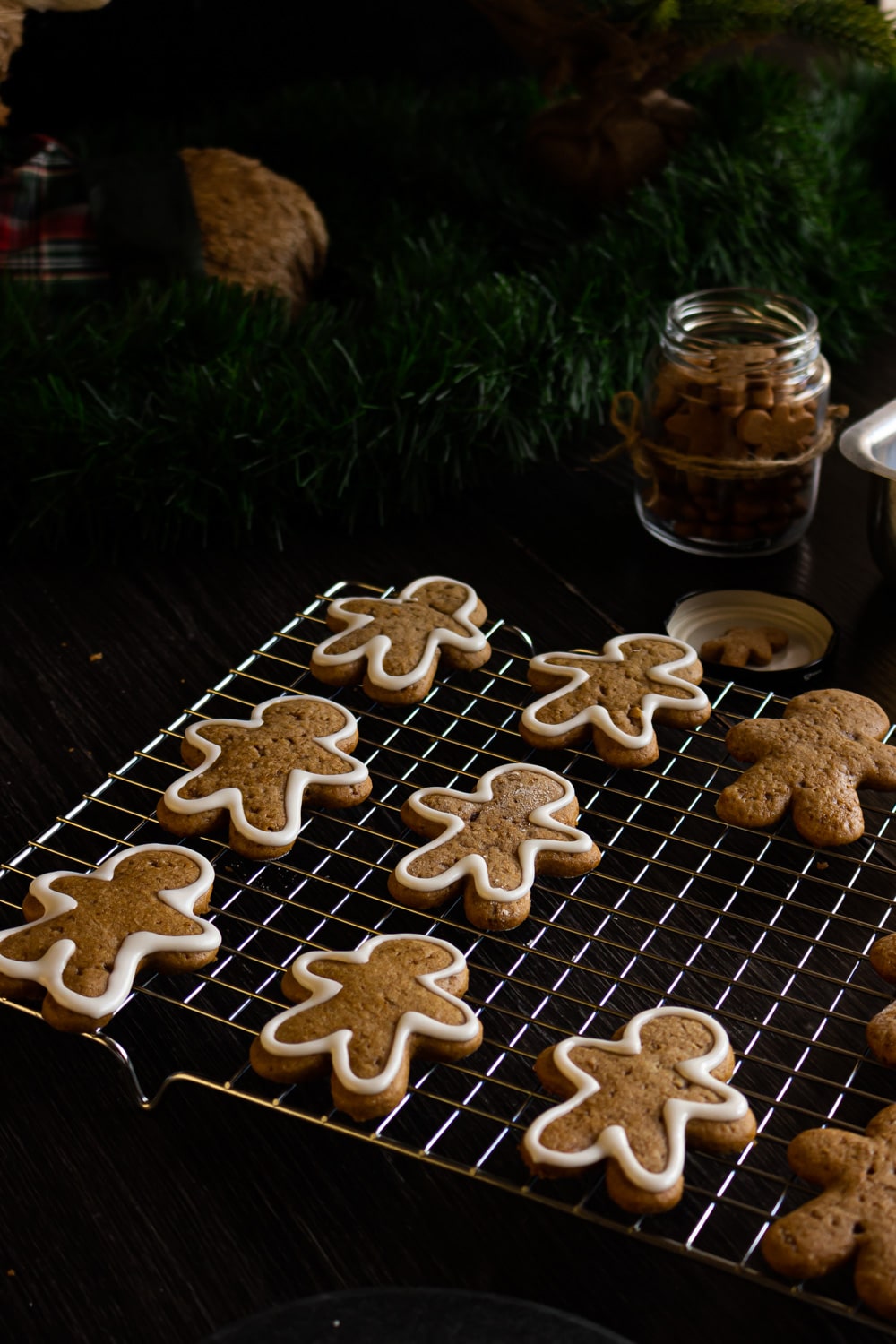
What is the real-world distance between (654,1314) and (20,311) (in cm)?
109

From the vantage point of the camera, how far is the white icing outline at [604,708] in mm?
1044

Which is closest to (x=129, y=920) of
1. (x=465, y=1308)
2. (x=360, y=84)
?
(x=465, y=1308)

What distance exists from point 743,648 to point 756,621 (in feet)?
0.29

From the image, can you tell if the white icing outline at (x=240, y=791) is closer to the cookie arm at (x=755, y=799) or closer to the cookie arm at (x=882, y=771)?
the cookie arm at (x=755, y=799)

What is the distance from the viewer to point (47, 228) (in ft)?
4.93

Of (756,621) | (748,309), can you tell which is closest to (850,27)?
(748,309)

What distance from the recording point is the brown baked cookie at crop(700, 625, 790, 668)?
118cm

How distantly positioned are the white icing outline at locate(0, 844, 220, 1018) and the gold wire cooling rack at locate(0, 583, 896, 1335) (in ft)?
0.06

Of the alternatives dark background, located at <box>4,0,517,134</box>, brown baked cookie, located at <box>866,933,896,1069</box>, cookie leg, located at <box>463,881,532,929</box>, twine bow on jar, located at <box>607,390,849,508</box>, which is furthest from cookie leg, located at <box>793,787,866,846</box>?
dark background, located at <box>4,0,517,134</box>

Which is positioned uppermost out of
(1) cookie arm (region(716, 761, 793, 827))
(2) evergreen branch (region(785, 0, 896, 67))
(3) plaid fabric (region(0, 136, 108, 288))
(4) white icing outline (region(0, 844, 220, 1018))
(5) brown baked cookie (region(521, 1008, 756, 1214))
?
(2) evergreen branch (region(785, 0, 896, 67))

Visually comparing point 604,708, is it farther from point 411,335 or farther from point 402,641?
point 411,335

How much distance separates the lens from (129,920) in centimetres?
87

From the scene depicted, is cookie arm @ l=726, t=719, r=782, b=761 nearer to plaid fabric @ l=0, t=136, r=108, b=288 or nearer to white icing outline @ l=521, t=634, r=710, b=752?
white icing outline @ l=521, t=634, r=710, b=752

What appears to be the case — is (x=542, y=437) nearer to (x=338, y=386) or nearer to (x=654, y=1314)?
(x=338, y=386)
